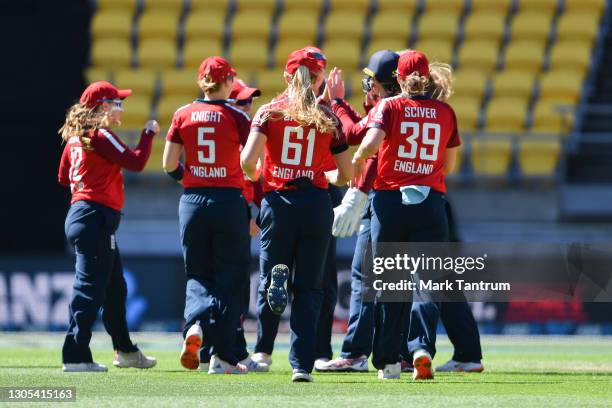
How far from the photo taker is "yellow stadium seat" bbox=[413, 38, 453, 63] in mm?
18764

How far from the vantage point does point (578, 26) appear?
19312 millimetres

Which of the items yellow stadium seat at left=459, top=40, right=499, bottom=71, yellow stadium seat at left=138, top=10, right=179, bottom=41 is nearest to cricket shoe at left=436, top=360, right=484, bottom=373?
yellow stadium seat at left=459, top=40, right=499, bottom=71

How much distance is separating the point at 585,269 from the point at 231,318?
15.9 feet

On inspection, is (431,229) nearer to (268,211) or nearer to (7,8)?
(268,211)

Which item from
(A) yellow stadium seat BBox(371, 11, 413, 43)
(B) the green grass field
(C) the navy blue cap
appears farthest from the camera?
(A) yellow stadium seat BBox(371, 11, 413, 43)

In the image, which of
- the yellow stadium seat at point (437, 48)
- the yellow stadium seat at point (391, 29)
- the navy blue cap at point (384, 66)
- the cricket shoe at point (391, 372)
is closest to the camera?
the cricket shoe at point (391, 372)

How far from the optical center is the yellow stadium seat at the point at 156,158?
17.1 meters

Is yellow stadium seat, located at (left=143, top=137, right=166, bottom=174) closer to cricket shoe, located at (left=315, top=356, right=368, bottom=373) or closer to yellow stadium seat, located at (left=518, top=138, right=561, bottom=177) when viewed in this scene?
yellow stadium seat, located at (left=518, top=138, right=561, bottom=177)

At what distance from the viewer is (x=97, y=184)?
9023 millimetres

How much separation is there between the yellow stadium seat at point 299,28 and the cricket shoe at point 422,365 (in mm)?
11318

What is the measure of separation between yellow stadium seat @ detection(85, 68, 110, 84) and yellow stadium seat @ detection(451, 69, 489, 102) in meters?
4.84

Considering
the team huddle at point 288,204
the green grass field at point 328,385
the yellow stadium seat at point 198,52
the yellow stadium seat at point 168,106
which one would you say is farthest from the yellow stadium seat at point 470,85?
the team huddle at point 288,204

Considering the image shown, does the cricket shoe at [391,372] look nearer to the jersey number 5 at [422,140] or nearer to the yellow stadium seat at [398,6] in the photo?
the jersey number 5 at [422,140]

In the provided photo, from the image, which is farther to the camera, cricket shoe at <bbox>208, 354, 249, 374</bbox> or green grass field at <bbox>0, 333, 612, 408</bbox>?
cricket shoe at <bbox>208, 354, 249, 374</bbox>
